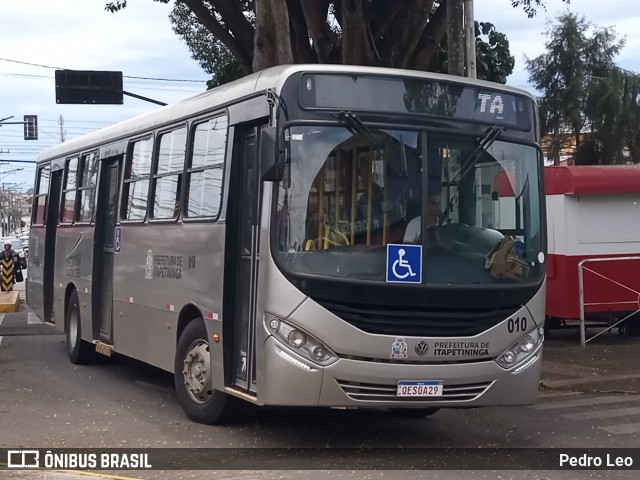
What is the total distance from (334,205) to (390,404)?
1.65 meters

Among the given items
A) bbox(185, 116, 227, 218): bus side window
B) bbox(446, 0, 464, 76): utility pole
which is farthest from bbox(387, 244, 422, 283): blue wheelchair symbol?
bbox(446, 0, 464, 76): utility pole

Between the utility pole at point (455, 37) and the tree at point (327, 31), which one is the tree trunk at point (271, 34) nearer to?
the tree at point (327, 31)

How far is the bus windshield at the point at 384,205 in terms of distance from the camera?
26.1 ft

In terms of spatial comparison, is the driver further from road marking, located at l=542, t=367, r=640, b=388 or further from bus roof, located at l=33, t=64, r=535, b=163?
road marking, located at l=542, t=367, r=640, b=388

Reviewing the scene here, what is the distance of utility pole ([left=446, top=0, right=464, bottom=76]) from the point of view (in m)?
13.6

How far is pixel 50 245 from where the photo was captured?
52.1 ft

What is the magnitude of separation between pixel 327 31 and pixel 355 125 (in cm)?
913

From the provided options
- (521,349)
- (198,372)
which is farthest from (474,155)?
(198,372)

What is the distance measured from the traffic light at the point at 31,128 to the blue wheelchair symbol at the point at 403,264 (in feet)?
120

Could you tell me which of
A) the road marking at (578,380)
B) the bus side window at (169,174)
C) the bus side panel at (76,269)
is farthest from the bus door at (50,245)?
the road marking at (578,380)

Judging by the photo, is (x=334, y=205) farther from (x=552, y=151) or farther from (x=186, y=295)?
(x=552, y=151)

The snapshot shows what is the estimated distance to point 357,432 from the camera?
9.43m

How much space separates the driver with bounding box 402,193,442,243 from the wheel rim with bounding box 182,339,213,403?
242 cm

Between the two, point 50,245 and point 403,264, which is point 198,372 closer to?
point 403,264
